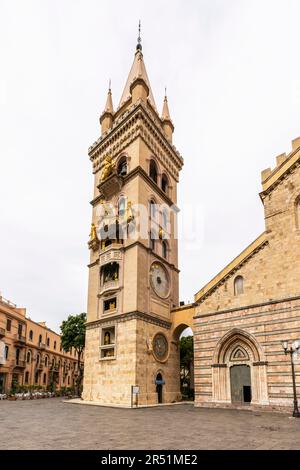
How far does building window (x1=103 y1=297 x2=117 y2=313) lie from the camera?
3134 centimetres

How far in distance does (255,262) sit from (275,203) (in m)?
4.87

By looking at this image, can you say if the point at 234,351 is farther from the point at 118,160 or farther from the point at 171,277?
the point at 118,160

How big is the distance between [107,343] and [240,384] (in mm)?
12022

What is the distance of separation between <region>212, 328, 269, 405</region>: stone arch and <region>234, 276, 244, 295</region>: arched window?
2.89 metres

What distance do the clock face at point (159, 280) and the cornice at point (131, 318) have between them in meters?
2.54

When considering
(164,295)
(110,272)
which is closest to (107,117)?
(110,272)

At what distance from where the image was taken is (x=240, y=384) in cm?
2525

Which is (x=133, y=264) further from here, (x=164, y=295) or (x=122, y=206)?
(x=122, y=206)

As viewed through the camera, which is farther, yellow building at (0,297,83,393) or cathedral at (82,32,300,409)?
yellow building at (0,297,83,393)

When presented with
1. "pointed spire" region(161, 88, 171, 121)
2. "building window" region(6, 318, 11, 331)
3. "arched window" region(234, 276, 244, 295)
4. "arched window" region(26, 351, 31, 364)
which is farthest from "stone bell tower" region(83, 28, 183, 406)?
"arched window" region(26, 351, 31, 364)

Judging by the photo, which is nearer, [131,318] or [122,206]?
[131,318]

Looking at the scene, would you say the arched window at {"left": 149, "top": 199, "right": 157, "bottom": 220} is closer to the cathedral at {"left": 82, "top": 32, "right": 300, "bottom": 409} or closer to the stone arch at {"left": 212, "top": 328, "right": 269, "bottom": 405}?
the cathedral at {"left": 82, "top": 32, "right": 300, "bottom": 409}

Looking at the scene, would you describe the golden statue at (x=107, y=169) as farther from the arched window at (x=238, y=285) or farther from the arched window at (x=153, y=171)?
the arched window at (x=238, y=285)

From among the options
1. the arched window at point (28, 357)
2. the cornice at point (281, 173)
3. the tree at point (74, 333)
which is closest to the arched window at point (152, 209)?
the cornice at point (281, 173)
